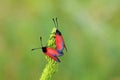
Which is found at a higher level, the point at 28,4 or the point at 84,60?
the point at 28,4

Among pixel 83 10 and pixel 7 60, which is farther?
pixel 83 10

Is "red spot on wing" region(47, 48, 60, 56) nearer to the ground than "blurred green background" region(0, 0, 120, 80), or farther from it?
farther from it

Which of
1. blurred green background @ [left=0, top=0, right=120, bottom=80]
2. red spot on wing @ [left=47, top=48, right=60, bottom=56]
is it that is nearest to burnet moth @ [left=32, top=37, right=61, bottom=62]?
red spot on wing @ [left=47, top=48, right=60, bottom=56]

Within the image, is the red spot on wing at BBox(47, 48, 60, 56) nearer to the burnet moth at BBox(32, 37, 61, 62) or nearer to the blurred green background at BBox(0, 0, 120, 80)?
the burnet moth at BBox(32, 37, 61, 62)

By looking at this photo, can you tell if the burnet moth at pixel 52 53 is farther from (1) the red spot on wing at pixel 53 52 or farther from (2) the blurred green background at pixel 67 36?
(2) the blurred green background at pixel 67 36

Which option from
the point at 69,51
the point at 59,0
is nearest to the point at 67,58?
the point at 69,51

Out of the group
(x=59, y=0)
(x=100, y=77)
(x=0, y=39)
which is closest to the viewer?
(x=100, y=77)

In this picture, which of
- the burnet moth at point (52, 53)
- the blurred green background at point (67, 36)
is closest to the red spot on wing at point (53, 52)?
the burnet moth at point (52, 53)

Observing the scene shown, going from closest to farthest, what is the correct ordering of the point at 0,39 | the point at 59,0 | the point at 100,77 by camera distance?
the point at 100,77, the point at 0,39, the point at 59,0

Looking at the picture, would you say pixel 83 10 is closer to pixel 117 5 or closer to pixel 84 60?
pixel 117 5
